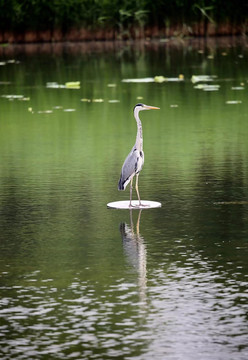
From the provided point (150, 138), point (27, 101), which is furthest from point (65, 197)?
point (27, 101)

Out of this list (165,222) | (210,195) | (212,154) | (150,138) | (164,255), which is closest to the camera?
(164,255)

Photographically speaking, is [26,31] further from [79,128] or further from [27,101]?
[79,128]

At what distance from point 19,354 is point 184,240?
3010 millimetres

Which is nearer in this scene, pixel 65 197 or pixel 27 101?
pixel 65 197

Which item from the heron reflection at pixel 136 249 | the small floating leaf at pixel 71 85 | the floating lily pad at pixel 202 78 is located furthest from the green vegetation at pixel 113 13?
the heron reflection at pixel 136 249

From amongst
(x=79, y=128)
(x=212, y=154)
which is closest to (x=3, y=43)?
(x=79, y=128)

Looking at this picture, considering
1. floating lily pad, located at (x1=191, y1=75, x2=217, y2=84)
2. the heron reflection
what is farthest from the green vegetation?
the heron reflection

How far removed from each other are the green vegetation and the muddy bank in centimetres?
13

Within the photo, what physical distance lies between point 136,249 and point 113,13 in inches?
1177

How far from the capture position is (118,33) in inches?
1588

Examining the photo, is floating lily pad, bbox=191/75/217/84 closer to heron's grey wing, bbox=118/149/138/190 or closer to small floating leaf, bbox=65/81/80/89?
small floating leaf, bbox=65/81/80/89

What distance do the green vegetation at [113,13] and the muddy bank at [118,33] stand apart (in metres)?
A: 0.13

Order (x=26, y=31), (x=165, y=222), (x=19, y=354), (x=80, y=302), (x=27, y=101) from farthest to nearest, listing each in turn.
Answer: (x=26, y=31)
(x=27, y=101)
(x=165, y=222)
(x=80, y=302)
(x=19, y=354)

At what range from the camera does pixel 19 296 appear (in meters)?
8.10
